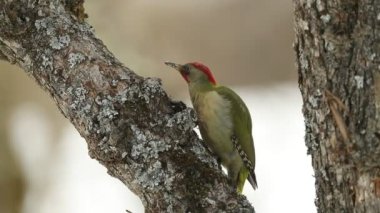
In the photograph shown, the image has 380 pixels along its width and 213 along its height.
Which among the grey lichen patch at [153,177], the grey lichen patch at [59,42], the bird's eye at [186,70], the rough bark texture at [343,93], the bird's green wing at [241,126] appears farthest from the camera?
the bird's eye at [186,70]

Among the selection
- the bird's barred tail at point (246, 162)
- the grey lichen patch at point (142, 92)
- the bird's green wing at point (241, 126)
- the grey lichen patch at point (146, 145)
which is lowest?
the grey lichen patch at point (146, 145)

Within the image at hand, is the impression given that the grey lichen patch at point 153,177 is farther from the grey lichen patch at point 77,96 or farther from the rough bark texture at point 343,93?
the rough bark texture at point 343,93

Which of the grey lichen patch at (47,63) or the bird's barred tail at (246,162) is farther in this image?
the bird's barred tail at (246,162)

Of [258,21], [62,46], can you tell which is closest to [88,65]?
[62,46]

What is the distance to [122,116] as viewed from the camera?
2600 mm

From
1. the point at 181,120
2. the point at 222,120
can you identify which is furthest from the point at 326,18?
the point at 222,120

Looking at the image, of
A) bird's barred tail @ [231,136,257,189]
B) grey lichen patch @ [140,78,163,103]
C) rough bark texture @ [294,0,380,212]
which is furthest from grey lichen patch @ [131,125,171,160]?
bird's barred tail @ [231,136,257,189]

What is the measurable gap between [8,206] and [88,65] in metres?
3.84

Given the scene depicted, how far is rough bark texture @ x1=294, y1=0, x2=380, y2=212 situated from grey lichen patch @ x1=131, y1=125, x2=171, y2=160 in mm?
501

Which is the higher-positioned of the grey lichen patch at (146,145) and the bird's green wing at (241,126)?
the bird's green wing at (241,126)

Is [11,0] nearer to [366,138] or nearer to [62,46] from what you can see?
[62,46]

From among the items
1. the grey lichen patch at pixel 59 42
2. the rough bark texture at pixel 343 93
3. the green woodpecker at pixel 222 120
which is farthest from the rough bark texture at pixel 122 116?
the green woodpecker at pixel 222 120

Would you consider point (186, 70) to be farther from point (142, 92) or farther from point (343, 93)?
point (343, 93)

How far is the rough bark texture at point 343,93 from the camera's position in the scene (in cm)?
219
